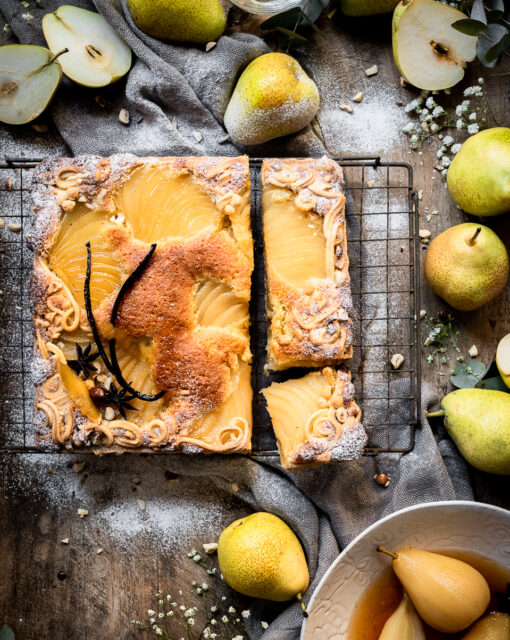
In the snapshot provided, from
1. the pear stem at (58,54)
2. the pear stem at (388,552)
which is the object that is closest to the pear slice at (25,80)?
the pear stem at (58,54)

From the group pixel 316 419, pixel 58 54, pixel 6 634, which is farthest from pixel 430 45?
pixel 6 634

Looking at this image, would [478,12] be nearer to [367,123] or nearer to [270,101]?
[367,123]

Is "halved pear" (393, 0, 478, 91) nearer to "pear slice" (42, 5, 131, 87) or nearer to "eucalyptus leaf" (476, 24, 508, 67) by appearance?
"eucalyptus leaf" (476, 24, 508, 67)

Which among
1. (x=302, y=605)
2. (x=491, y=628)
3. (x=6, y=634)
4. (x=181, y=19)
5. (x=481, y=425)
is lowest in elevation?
(x=6, y=634)

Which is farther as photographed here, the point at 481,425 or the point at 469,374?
the point at 469,374

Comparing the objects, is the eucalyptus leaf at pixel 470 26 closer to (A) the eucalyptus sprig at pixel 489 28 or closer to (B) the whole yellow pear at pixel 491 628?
(A) the eucalyptus sprig at pixel 489 28

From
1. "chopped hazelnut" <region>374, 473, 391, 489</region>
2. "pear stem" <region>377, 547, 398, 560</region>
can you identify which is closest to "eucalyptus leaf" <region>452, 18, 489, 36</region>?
"chopped hazelnut" <region>374, 473, 391, 489</region>

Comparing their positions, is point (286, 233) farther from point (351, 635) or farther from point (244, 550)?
point (351, 635)
